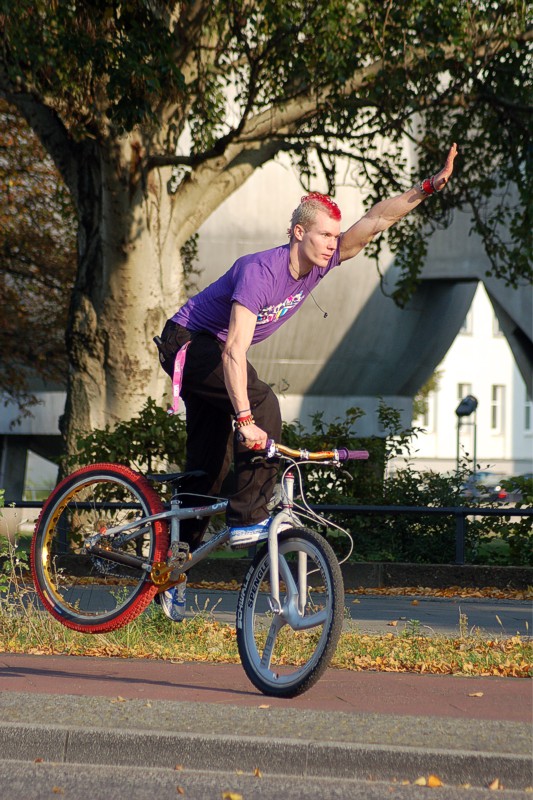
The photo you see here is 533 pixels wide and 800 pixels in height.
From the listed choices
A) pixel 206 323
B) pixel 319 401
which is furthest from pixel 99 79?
pixel 319 401

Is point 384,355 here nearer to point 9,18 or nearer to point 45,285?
point 45,285

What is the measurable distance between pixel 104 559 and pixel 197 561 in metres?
0.64

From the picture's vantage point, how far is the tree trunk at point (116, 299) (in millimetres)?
12867

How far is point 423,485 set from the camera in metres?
11.8

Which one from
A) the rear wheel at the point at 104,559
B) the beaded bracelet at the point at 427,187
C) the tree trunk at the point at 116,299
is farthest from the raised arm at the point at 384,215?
the tree trunk at the point at 116,299

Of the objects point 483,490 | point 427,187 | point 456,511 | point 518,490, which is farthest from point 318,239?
point 483,490

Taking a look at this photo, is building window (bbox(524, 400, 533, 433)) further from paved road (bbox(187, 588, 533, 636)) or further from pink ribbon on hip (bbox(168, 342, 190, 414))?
pink ribbon on hip (bbox(168, 342, 190, 414))

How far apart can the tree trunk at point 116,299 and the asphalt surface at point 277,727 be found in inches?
309

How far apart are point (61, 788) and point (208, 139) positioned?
11.0 m

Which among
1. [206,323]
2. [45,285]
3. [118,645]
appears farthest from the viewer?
[45,285]

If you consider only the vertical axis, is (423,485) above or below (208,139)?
below

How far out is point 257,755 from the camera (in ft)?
12.9

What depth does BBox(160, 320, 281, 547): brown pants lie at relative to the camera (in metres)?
4.93

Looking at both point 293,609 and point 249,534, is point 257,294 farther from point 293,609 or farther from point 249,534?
point 293,609
